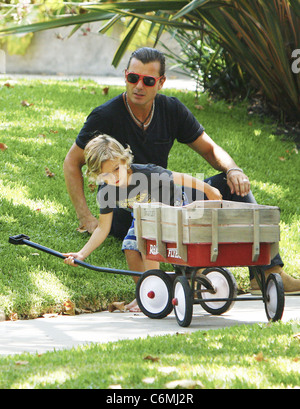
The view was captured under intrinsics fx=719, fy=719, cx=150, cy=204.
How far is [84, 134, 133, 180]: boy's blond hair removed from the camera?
431cm

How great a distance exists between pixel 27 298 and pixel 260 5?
14.2 feet

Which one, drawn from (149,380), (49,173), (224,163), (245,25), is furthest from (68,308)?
(245,25)

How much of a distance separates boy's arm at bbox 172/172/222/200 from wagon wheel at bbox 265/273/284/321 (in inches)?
27.4

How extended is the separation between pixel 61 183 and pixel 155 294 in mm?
2499

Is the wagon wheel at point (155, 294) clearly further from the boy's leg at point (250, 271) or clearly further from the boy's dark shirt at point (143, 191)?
the boy's leg at point (250, 271)

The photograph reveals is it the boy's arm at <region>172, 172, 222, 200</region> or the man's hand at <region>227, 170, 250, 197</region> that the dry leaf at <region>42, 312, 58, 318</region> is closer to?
the boy's arm at <region>172, 172, 222, 200</region>

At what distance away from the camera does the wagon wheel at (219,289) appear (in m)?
4.21

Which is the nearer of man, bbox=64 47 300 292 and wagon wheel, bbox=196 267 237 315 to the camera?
wagon wheel, bbox=196 267 237 315

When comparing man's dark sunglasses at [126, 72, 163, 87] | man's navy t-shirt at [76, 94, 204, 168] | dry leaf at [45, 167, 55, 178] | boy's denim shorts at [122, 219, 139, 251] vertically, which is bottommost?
boy's denim shorts at [122, 219, 139, 251]

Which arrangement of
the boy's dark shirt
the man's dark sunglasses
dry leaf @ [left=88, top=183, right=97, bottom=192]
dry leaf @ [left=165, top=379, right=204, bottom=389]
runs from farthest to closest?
dry leaf @ [left=88, top=183, right=97, bottom=192] < the man's dark sunglasses < the boy's dark shirt < dry leaf @ [left=165, top=379, right=204, bottom=389]

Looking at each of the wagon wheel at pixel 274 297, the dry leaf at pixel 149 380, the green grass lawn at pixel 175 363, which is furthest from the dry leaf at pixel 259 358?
the wagon wheel at pixel 274 297

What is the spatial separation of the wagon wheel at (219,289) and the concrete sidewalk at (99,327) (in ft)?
0.18

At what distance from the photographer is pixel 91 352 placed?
10.9 feet

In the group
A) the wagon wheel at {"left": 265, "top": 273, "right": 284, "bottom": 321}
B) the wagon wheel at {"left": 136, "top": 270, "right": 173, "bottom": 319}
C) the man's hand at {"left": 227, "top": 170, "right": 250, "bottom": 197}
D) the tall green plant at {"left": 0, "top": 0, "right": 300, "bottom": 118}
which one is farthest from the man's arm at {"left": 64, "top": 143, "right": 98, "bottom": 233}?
the tall green plant at {"left": 0, "top": 0, "right": 300, "bottom": 118}
